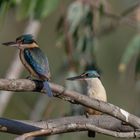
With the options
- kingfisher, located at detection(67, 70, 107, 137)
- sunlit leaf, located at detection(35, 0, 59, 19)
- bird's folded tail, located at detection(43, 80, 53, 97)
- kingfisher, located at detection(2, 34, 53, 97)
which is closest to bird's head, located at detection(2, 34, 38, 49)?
kingfisher, located at detection(2, 34, 53, 97)

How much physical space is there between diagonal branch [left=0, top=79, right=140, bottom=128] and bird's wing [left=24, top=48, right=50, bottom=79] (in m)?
0.44

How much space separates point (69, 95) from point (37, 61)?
2.26ft

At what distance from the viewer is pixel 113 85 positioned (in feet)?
30.0

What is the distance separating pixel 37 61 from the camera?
12.1ft

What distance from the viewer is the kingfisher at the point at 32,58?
3615 millimetres

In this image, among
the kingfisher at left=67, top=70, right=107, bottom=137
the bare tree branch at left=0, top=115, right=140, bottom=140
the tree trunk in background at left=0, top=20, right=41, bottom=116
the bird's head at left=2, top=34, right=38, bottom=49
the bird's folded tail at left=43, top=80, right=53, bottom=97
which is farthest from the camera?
the tree trunk in background at left=0, top=20, right=41, bottom=116

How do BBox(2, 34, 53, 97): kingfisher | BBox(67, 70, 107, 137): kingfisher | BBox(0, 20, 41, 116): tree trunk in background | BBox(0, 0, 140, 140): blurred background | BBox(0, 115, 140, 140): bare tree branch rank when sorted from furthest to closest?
1. BBox(0, 20, 41, 116): tree trunk in background
2. BBox(0, 0, 140, 140): blurred background
3. BBox(67, 70, 107, 137): kingfisher
4. BBox(2, 34, 53, 97): kingfisher
5. BBox(0, 115, 140, 140): bare tree branch

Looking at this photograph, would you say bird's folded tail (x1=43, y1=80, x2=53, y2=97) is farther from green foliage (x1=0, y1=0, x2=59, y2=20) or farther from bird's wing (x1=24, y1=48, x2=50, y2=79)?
green foliage (x1=0, y1=0, x2=59, y2=20)

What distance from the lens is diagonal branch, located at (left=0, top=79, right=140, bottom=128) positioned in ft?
9.66

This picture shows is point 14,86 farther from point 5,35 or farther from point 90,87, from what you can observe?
point 5,35

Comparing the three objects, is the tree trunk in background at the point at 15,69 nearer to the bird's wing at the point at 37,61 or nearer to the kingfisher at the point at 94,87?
the kingfisher at the point at 94,87

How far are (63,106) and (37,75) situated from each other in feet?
6.30

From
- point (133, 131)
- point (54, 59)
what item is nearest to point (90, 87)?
point (133, 131)

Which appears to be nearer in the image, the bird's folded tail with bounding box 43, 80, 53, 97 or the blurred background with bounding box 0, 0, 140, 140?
the bird's folded tail with bounding box 43, 80, 53, 97
